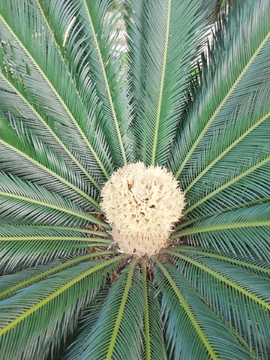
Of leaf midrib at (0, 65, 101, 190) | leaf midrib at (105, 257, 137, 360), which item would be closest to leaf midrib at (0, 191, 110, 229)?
leaf midrib at (0, 65, 101, 190)

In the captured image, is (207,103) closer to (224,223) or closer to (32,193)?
(224,223)

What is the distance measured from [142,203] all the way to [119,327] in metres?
0.66

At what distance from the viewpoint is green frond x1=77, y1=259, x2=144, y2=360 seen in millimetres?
1314

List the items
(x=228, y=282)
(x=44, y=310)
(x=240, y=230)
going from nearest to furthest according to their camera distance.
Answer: (x=44, y=310) < (x=228, y=282) < (x=240, y=230)

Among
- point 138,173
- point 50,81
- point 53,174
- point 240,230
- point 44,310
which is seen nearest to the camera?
point 44,310

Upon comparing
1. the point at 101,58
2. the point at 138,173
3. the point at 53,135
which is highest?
the point at 101,58

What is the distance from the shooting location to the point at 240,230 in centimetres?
178

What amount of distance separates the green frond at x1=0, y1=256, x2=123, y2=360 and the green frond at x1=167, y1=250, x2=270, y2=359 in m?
0.57

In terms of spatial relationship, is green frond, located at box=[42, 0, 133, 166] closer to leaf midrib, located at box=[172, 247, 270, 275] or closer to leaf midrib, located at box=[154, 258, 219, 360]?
leaf midrib, located at box=[172, 247, 270, 275]

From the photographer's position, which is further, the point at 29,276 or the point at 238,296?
the point at 29,276

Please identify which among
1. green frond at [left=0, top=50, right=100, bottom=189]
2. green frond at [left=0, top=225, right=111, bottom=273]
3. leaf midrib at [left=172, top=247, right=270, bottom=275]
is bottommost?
leaf midrib at [left=172, top=247, right=270, bottom=275]

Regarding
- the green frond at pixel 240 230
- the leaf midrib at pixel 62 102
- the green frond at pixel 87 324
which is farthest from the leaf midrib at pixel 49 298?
the leaf midrib at pixel 62 102

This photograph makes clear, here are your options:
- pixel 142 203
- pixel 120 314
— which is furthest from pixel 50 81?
pixel 120 314

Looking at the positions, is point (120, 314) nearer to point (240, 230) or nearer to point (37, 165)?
point (240, 230)
